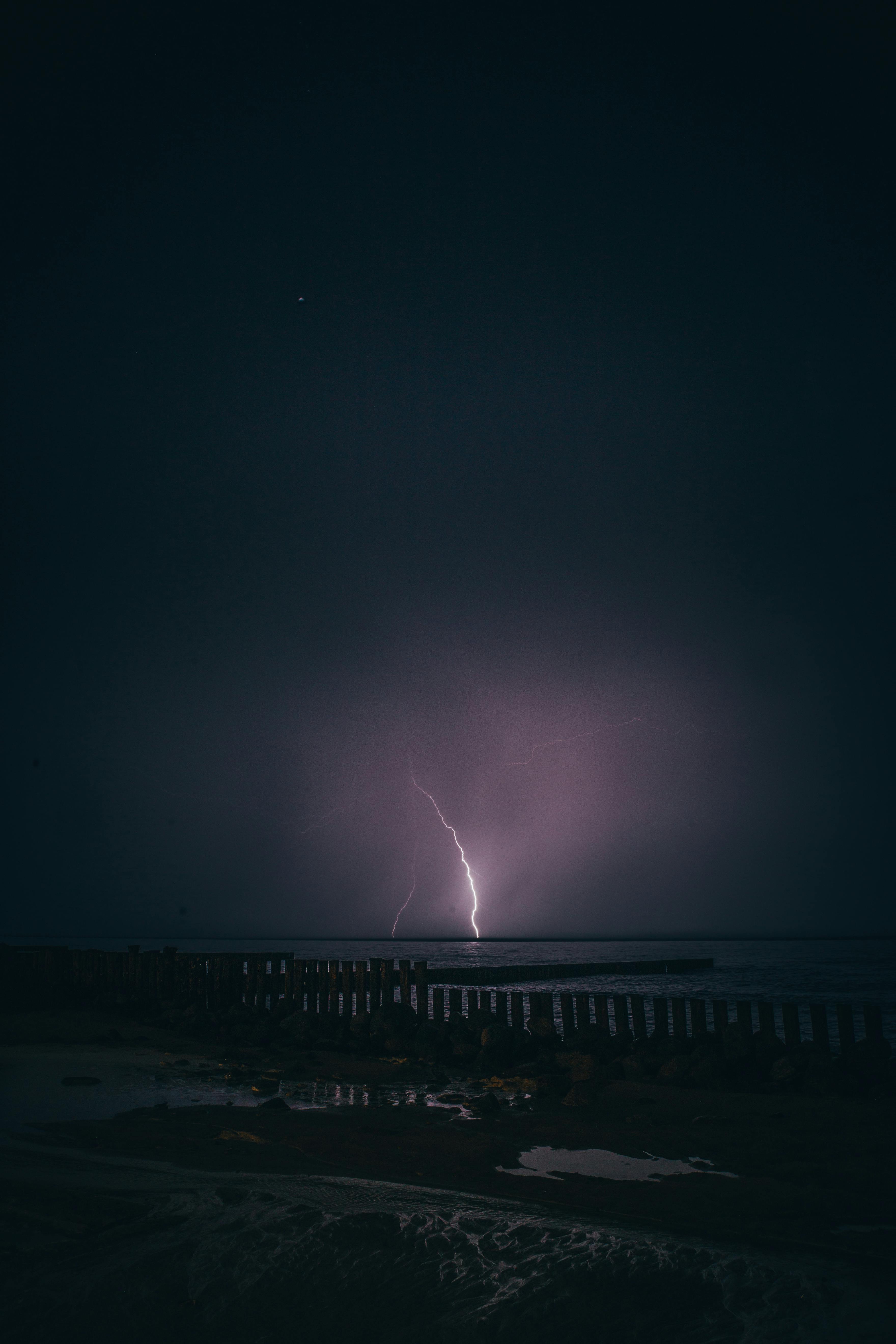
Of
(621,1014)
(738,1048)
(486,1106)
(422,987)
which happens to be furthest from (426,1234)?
(422,987)

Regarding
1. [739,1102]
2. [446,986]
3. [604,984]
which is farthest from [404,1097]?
[604,984]

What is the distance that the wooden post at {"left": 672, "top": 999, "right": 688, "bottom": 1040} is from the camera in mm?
12711

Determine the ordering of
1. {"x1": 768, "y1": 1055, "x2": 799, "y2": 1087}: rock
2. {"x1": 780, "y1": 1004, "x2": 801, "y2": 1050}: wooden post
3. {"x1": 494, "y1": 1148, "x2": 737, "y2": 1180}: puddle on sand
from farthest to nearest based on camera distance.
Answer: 1. {"x1": 780, "y1": 1004, "x2": 801, "y2": 1050}: wooden post
2. {"x1": 768, "y1": 1055, "x2": 799, "y2": 1087}: rock
3. {"x1": 494, "y1": 1148, "x2": 737, "y2": 1180}: puddle on sand

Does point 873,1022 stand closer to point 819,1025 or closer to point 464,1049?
point 819,1025

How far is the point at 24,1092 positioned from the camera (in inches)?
322

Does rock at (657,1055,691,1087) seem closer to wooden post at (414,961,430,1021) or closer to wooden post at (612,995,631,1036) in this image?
wooden post at (612,995,631,1036)

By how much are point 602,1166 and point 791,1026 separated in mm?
6672

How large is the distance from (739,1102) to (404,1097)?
3833 mm

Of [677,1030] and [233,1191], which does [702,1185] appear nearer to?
[233,1191]

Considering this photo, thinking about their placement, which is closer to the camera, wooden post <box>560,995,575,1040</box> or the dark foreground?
the dark foreground

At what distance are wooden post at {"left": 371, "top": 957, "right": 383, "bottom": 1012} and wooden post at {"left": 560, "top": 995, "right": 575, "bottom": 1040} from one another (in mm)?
3982

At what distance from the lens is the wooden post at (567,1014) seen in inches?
537

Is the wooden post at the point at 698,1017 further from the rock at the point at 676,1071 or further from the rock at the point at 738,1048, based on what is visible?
the rock at the point at 676,1071

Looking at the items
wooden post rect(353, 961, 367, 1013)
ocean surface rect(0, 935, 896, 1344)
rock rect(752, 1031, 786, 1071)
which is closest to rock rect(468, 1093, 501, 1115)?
ocean surface rect(0, 935, 896, 1344)
